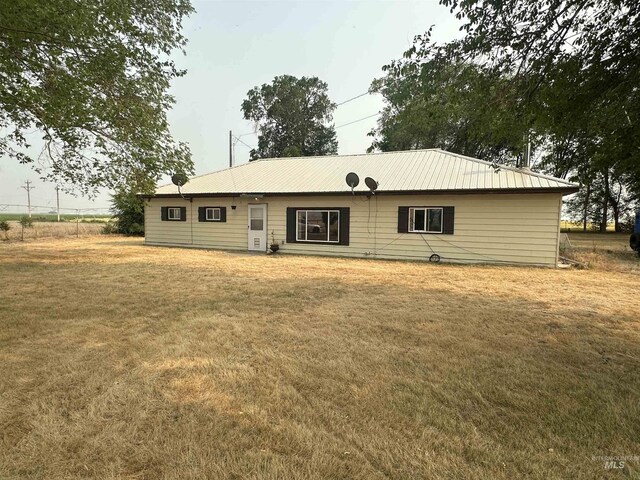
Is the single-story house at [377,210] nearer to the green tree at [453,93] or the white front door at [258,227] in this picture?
the white front door at [258,227]

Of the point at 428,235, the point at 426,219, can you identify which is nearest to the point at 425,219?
the point at 426,219

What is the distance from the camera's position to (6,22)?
167 inches

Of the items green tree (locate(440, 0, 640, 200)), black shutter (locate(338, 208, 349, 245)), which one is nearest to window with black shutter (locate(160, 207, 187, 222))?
black shutter (locate(338, 208, 349, 245))

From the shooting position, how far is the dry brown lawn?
7.04 feet

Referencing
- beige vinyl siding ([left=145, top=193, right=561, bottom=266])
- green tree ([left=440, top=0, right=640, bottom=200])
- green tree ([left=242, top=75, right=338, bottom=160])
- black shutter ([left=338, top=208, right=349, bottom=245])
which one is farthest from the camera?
green tree ([left=242, top=75, right=338, bottom=160])

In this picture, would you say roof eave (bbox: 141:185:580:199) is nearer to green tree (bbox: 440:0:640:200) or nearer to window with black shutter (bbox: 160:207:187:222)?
window with black shutter (bbox: 160:207:187:222)

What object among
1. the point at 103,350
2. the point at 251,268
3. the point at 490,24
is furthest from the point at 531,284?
the point at 103,350

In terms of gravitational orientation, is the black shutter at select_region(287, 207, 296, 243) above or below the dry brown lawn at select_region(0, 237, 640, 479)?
above

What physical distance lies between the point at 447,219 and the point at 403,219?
1.42 meters

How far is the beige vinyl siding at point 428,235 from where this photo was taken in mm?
10562

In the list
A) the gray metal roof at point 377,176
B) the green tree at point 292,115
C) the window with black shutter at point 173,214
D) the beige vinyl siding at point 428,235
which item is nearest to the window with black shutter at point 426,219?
the beige vinyl siding at point 428,235

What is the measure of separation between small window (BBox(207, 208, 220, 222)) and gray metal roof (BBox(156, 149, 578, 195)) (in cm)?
81

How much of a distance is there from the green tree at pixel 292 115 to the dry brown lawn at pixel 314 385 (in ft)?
103

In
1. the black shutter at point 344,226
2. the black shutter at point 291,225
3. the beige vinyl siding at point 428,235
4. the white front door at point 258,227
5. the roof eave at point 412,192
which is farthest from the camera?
the white front door at point 258,227
